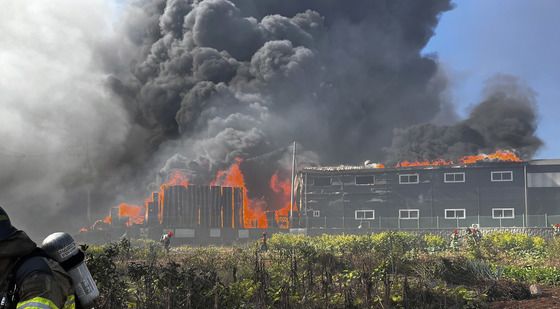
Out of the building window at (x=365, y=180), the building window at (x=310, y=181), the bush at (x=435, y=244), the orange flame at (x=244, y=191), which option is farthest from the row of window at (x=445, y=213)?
the bush at (x=435, y=244)

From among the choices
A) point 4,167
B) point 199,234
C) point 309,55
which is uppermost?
point 309,55

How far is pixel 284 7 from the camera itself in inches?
3452

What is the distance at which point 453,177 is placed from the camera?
1812 inches

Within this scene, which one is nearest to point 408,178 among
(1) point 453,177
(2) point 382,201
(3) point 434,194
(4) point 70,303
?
(3) point 434,194

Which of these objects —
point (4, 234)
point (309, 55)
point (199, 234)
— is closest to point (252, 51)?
point (309, 55)

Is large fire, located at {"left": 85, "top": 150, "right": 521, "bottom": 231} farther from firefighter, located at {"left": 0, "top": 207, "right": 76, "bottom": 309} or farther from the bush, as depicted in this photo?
firefighter, located at {"left": 0, "top": 207, "right": 76, "bottom": 309}

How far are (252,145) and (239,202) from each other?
42.5ft

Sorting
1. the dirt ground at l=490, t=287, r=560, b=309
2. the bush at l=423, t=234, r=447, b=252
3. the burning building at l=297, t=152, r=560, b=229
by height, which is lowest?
the dirt ground at l=490, t=287, r=560, b=309

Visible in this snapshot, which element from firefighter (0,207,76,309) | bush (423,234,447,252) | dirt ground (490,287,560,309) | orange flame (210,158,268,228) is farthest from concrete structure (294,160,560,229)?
firefighter (0,207,76,309)

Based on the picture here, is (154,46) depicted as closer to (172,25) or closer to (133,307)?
(172,25)

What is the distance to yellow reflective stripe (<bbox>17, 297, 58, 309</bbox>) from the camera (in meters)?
3.54

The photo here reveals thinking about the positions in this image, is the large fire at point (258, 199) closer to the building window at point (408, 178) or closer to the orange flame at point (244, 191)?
the orange flame at point (244, 191)

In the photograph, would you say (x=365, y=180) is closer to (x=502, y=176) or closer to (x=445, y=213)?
(x=445, y=213)

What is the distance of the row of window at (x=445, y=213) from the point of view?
4456 centimetres
